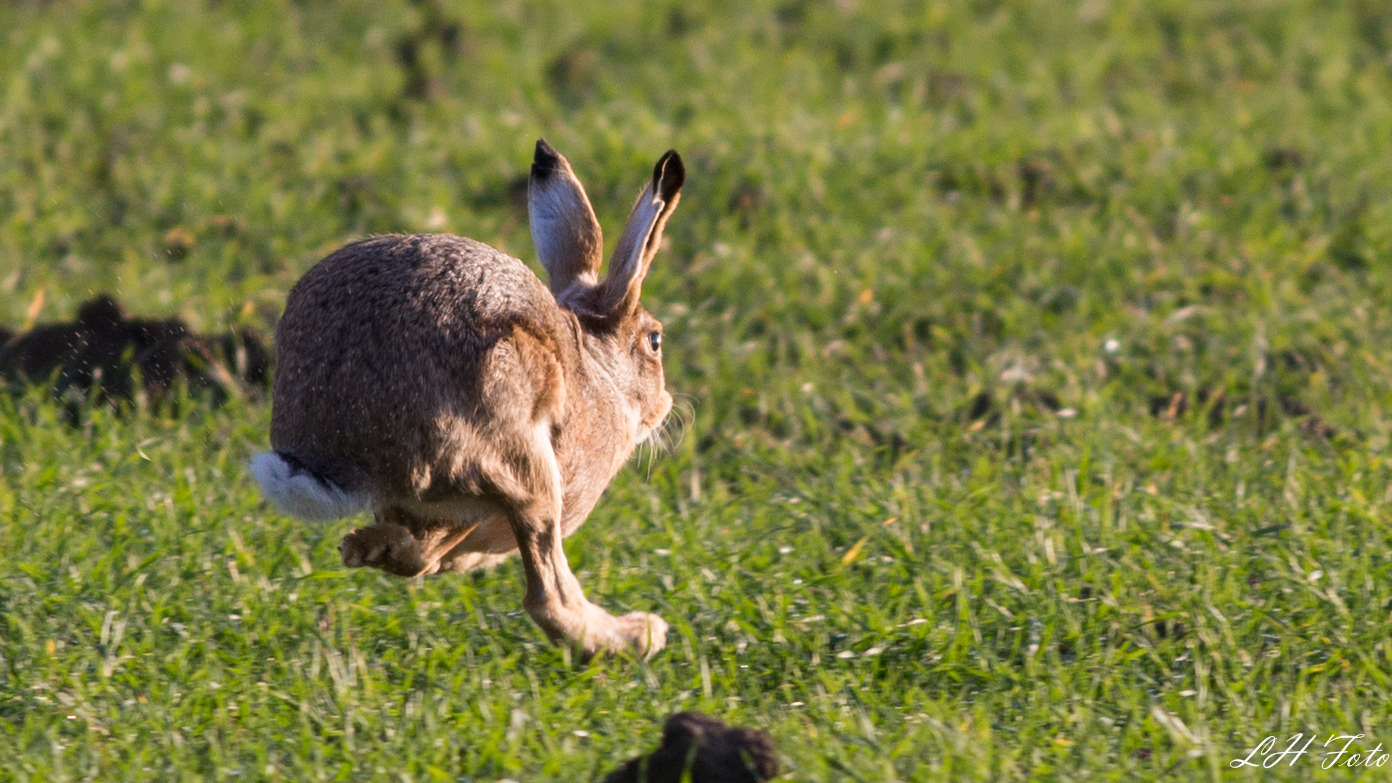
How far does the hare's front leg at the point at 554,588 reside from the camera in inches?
139

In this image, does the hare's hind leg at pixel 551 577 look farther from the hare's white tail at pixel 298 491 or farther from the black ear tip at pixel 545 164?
the black ear tip at pixel 545 164

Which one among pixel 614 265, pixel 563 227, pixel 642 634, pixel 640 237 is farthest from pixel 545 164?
pixel 642 634

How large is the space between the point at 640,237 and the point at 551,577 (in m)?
0.87

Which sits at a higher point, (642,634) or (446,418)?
(446,418)

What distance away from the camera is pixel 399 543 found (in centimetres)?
350

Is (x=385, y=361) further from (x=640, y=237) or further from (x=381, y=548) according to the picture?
(x=640, y=237)

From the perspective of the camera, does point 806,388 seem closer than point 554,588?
No

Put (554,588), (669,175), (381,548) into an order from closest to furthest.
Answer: (381,548) → (554,588) → (669,175)

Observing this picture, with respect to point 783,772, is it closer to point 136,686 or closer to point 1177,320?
point 136,686

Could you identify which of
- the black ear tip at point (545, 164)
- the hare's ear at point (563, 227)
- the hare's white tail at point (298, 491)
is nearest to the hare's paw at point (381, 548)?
the hare's white tail at point (298, 491)

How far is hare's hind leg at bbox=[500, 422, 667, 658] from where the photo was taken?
3502 mm

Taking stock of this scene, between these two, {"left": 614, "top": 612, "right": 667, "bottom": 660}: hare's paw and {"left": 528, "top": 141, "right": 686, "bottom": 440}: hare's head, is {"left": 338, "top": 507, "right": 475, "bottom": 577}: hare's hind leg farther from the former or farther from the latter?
{"left": 528, "top": 141, "right": 686, "bottom": 440}: hare's head

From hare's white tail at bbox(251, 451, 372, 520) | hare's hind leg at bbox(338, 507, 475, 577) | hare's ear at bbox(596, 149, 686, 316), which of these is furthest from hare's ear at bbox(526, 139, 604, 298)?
hare's white tail at bbox(251, 451, 372, 520)

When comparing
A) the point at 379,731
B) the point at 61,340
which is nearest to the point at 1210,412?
the point at 379,731
